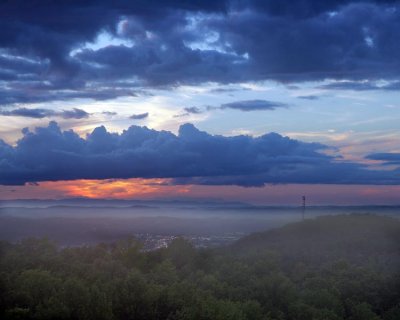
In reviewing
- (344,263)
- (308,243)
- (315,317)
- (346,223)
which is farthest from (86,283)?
(346,223)

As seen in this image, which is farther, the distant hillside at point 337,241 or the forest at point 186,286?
the distant hillside at point 337,241

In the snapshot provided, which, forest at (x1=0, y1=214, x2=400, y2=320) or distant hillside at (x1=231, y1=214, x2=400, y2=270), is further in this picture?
distant hillside at (x1=231, y1=214, x2=400, y2=270)

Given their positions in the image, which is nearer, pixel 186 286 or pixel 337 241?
pixel 186 286
